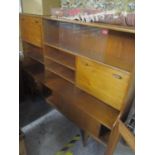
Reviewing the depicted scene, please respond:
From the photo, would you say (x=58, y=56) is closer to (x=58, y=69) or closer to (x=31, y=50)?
(x=58, y=69)

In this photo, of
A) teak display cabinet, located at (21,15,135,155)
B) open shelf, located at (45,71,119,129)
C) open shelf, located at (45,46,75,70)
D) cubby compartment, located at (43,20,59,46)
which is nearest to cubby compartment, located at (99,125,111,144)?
teak display cabinet, located at (21,15,135,155)

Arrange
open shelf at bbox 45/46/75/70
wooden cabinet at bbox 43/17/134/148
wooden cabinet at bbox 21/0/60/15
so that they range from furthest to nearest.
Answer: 1. open shelf at bbox 45/46/75/70
2. wooden cabinet at bbox 21/0/60/15
3. wooden cabinet at bbox 43/17/134/148

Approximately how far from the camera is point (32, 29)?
196 centimetres

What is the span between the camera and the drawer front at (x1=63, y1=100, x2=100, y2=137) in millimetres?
1534

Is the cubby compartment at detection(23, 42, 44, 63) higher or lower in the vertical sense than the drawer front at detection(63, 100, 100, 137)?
higher

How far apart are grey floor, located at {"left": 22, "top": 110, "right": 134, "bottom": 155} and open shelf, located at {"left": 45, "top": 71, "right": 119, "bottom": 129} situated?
394mm

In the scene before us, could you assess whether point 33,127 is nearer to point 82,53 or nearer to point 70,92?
point 70,92

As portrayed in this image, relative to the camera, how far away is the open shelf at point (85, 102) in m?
1.43

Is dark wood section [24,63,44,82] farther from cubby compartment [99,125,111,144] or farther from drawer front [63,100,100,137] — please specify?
cubby compartment [99,125,111,144]

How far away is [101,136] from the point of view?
1562 millimetres

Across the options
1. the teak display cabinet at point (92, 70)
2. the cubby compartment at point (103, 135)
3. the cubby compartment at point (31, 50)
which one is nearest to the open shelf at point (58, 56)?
the teak display cabinet at point (92, 70)

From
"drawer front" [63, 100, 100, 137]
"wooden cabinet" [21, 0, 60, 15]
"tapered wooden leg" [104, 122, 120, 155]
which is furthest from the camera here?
"wooden cabinet" [21, 0, 60, 15]

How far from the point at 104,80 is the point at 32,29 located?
1154mm
